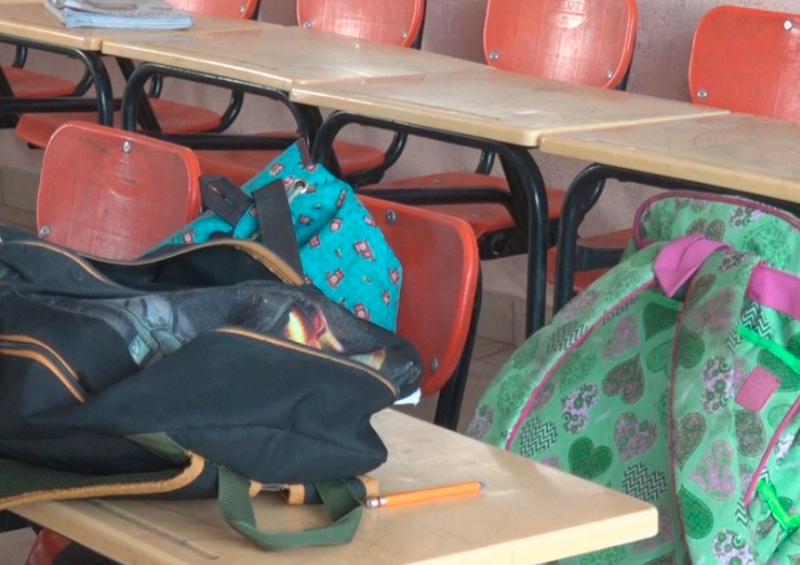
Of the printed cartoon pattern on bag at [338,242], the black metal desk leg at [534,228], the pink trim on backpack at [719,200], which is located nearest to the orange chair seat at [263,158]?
the black metal desk leg at [534,228]

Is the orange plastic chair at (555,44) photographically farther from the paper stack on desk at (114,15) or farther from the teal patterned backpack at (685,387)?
the teal patterned backpack at (685,387)

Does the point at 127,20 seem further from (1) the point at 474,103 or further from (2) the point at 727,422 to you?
(2) the point at 727,422

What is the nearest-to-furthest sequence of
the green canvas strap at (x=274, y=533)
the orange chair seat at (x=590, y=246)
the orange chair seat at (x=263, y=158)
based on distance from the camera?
the green canvas strap at (x=274, y=533) → the orange chair seat at (x=590, y=246) → the orange chair seat at (x=263, y=158)

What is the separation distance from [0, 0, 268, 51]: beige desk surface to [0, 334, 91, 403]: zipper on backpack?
2086 millimetres

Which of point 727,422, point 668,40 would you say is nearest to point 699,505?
point 727,422

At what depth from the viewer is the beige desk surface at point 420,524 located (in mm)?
924

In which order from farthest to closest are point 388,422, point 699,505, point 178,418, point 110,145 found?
point 110,145 < point 699,505 < point 388,422 < point 178,418

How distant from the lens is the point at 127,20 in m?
3.16

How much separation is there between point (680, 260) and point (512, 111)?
0.92 meters

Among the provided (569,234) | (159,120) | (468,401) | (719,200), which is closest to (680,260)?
(719,200)

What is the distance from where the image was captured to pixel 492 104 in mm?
2408

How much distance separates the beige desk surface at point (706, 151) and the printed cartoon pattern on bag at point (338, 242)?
54 cm

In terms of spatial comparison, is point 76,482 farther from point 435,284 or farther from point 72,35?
point 72,35

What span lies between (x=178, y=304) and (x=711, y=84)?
206 centimetres
